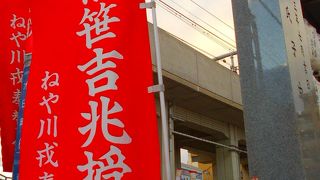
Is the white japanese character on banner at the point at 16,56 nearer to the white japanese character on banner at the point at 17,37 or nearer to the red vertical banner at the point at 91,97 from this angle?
the white japanese character on banner at the point at 17,37

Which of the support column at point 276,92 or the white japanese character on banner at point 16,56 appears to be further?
the white japanese character on banner at point 16,56

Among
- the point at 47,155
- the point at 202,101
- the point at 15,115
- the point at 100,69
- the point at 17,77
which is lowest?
the point at 47,155

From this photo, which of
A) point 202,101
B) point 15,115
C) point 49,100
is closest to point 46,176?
point 49,100

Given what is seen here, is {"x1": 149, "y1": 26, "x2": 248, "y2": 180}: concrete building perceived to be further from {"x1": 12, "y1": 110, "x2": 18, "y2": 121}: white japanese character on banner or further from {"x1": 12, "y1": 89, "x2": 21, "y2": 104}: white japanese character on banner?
{"x1": 12, "y1": 110, "x2": 18, "y2": 121}: white japanese character on banner

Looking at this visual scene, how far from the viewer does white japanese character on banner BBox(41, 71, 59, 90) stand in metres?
3.34

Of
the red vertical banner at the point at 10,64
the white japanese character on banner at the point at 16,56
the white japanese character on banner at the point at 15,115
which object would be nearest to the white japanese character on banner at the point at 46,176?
the red vertical banner at the point at 10,64

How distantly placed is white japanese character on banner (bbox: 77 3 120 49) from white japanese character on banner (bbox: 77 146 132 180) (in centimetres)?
85

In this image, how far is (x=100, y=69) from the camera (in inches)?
123

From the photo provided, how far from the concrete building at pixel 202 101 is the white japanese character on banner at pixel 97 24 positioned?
655cm

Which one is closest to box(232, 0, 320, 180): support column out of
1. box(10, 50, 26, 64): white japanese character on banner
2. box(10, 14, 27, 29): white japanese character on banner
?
box(10, 50, 26, 64): white japanese character on banner

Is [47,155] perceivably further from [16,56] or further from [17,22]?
[17,22]

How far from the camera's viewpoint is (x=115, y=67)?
3.09 metres

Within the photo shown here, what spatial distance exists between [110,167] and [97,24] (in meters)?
1.09

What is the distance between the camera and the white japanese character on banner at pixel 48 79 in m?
3.34
